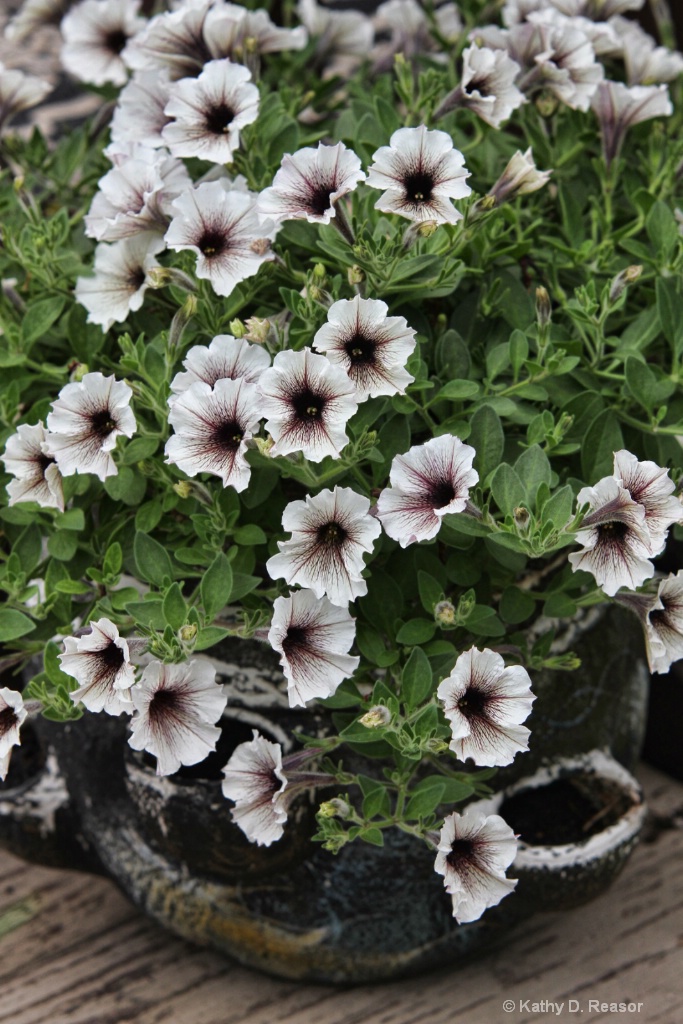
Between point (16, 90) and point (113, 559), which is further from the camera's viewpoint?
point (16, 90)

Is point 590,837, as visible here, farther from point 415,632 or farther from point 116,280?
point 116,280

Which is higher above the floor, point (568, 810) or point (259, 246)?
point (259, 246)

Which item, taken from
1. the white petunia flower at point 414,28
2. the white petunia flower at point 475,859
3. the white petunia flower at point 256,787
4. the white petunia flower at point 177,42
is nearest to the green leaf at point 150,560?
the white petunia flower at point 256,787

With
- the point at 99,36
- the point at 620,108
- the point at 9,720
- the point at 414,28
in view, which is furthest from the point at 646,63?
the point at 9,720

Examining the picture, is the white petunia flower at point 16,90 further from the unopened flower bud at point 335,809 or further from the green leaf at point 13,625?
the unopened flower bud at point 335,809

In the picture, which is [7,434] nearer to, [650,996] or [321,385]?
[321,385]

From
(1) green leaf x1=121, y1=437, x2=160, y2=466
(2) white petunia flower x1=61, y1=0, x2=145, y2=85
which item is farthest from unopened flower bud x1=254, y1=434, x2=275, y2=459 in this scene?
(2) white petunia flower x1=61, y1=0, x2=145, y2=85
